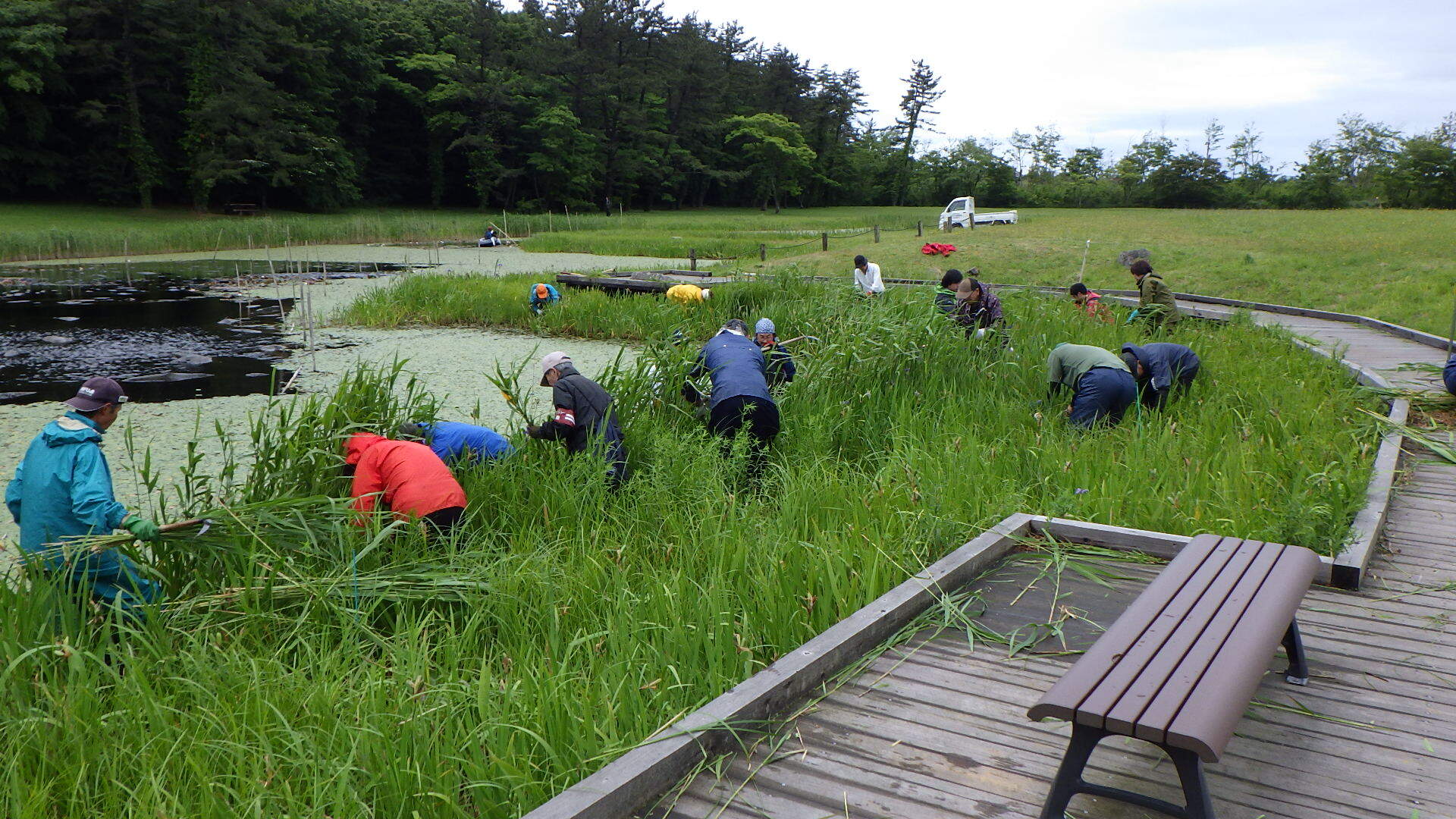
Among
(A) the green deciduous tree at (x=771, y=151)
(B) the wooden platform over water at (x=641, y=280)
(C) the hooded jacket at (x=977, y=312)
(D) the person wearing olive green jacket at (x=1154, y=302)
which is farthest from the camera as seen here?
(A) the green deciduous tree at (x=771, y=151)

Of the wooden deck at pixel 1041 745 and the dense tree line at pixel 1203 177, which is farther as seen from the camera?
the dense tree line at pixel 1203 177

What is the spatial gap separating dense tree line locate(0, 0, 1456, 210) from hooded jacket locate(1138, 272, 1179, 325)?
38.7m

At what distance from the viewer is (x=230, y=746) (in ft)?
9.04

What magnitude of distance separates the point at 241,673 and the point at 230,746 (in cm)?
60

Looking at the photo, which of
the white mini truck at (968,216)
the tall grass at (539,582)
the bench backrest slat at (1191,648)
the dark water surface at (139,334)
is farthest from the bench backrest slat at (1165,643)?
the white mini truck at (968,216)

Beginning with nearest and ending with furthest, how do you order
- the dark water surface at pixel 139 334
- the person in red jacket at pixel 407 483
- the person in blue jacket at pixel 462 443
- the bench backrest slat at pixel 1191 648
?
the bench backrest slat at pixel 1191 648
the person in red jacket at pixel 407 483
the person in blue jacket at pixel 462 443
the dark water surface at pixel 139 334

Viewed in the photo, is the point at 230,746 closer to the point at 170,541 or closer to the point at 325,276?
the point at 170,541

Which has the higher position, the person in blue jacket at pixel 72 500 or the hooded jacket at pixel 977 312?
the hooded jacket at pixel 977 312

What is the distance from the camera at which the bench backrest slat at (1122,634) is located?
2180mm

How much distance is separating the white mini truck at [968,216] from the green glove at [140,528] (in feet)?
96.4

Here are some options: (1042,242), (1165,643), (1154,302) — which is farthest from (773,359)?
(1042,242)

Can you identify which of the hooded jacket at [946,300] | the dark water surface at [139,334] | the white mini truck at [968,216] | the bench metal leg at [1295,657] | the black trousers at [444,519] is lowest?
the dark water surface at [139,334]

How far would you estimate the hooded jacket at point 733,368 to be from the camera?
22.7ft

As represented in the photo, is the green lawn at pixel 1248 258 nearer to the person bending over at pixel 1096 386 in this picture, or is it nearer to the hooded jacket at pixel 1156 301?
the hooded jacket at pixel 1156 301
